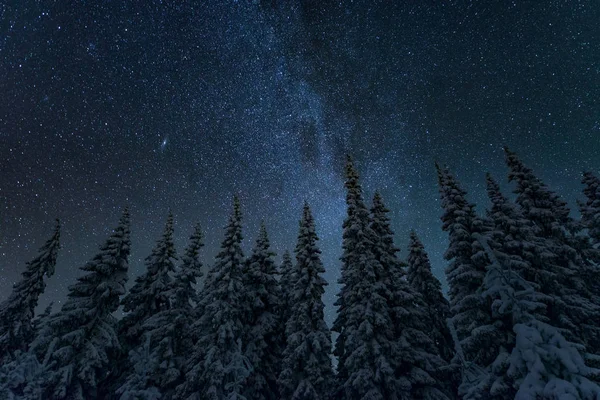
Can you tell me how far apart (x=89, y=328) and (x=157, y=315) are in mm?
4154

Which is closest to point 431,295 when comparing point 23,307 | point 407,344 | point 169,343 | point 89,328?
point 407,344

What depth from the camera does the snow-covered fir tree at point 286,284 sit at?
22.4m

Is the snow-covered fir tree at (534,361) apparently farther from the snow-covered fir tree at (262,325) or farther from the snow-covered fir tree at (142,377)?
the snow-covered fir tree at (142,377)

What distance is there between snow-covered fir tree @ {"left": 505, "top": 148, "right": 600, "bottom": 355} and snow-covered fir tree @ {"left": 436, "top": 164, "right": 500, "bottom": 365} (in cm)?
380

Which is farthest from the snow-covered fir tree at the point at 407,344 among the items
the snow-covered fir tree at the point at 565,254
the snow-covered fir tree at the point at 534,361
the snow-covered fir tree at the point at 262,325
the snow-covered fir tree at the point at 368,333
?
the snow-covered fir tree at the point at 262,325

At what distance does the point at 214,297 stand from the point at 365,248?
10.4 metres

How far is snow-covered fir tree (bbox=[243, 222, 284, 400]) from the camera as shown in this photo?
19.8m

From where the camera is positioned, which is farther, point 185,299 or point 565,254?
point 185,299

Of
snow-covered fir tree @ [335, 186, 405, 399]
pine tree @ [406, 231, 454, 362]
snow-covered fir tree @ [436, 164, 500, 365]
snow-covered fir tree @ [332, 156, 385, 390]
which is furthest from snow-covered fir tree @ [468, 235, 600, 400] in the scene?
pine tree @ [406, 231, 454, 362]

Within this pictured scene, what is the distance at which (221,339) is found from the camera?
18.6 m

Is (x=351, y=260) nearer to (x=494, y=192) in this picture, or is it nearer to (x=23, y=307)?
(x=494, y=192)

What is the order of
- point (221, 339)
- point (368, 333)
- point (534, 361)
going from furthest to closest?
point (221, 339), point (368, 333), point (534, 361)

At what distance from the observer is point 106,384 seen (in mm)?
21109

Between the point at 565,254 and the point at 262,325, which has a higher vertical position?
the point at 565,254
